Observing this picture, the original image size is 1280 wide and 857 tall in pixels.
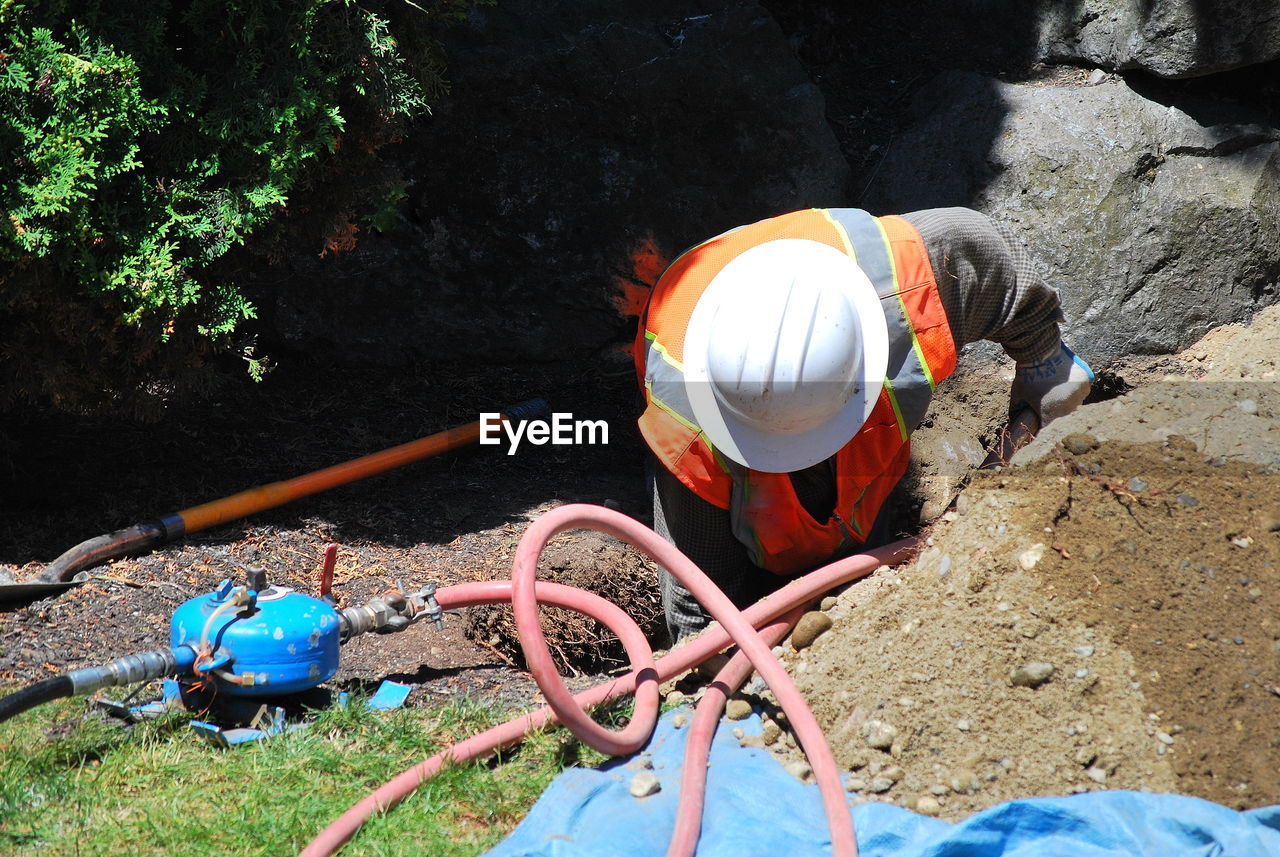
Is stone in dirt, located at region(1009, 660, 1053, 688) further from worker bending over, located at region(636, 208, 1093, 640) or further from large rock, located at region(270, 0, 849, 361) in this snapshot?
large rock, located at region(270, 0, 849, 361)

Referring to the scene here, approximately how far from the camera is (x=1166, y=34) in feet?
16.6

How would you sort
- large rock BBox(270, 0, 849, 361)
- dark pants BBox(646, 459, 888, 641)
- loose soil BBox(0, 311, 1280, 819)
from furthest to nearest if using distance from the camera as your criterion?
large rock BBox(270, 0, 849, 361)
dark pants BBox(646, 459, 888, 641)
loose soil BBox(0, 311, 1280, 819)

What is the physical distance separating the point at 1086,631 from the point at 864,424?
0.92 metres

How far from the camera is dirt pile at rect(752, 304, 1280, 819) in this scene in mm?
2502

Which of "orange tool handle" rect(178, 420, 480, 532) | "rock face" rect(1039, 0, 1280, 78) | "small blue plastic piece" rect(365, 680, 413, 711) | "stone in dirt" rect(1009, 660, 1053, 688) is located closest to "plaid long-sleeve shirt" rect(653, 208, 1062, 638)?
"small blue plastic piece" rect(365, 680, 413, 711)

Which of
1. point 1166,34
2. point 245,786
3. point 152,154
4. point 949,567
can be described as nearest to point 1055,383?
point 949,567

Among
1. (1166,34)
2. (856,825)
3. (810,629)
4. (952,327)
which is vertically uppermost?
(1166,34)

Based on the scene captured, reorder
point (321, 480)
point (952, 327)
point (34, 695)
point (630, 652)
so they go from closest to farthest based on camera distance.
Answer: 1. point (34, 695)
2. point (630, 652)
3. point (952, 327)
4. point (321, 480)

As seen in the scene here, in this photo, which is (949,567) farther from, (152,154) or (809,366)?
(152,154)

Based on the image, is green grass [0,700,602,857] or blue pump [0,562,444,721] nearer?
green grass [0,700,602,857]

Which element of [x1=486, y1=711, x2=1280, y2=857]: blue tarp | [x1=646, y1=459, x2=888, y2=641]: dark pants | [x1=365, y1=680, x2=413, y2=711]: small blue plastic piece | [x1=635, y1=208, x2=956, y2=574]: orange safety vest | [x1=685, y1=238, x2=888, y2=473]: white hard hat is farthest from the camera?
[x1=646, y1=459, x2=888, y2=641]: dark pants
